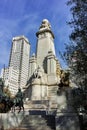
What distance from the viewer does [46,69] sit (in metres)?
35.5

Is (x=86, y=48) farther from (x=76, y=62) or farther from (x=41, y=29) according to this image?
(x=41, y=29)

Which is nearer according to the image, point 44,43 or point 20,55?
point 44,43

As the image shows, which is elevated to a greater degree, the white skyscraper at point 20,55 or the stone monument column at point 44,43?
the white skyscraper at point 20,55

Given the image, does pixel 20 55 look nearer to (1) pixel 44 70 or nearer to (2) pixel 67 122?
(1) pixel 44 70

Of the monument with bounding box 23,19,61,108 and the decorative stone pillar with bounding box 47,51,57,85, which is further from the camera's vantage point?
the decorative stone pillar with bounding box 47,51,57,85

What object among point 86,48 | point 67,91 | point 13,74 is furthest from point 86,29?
point 13,74

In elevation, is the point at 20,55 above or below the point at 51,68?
above

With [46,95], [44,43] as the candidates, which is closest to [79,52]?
[46,95]

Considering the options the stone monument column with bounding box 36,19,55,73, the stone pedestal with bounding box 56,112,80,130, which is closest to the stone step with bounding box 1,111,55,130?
the stone pedestal with bounding box 56,112,80,130

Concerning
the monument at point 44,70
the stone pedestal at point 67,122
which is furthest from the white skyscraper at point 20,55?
the stone pedestal at point 67,122

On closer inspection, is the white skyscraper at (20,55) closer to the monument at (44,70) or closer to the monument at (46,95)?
the monument at (44,70)

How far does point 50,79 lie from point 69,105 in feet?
60.9

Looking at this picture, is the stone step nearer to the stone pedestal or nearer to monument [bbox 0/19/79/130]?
monument [bbox 0/19/79/130]

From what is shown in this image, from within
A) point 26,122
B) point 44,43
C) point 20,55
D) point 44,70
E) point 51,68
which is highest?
point 20,55
